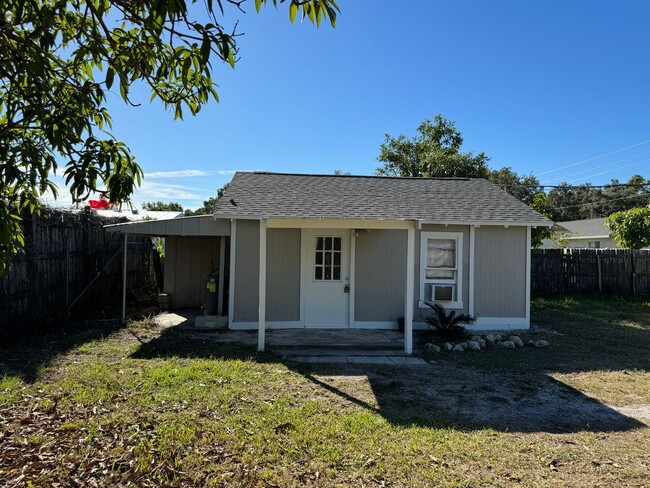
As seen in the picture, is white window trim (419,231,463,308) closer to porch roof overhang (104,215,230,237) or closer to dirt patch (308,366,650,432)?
dirt patch (308,366,650,432)

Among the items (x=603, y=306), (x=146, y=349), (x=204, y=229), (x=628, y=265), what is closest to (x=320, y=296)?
(x=204, y=229)

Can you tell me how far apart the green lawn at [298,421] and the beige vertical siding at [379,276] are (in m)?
2.34

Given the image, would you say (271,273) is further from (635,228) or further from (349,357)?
(635,228)

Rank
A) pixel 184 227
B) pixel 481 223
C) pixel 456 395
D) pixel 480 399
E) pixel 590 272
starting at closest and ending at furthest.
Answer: pixel 480 399
pixel 456 395
pixel 184 227
pixel 481 223
pixel 590 272

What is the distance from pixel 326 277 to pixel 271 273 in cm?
117

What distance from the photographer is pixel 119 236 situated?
12570 mm

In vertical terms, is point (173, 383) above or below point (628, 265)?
below

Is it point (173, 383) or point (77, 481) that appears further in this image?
point (173, 383)

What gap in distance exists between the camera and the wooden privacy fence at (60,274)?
25.0 feet

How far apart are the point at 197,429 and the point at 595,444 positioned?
12.0ft

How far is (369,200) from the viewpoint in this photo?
1030cm

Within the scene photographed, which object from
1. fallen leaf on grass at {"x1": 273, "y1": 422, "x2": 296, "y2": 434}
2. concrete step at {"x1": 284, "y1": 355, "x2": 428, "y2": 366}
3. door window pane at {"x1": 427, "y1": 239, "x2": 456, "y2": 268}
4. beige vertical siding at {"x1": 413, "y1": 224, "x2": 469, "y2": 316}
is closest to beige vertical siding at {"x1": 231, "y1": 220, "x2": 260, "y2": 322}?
concrete step at {"x1": 284, "y1": 355, "x2": 428, "y2": 366}

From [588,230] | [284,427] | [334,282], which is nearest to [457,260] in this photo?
[334,282]

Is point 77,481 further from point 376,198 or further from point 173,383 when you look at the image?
point 376,198
